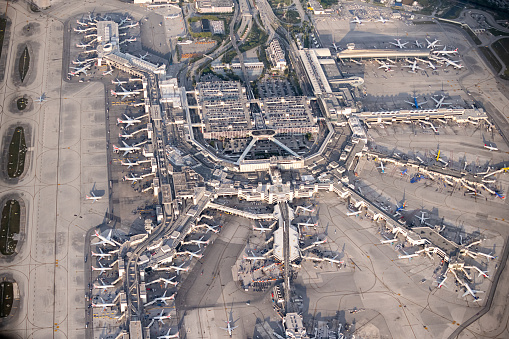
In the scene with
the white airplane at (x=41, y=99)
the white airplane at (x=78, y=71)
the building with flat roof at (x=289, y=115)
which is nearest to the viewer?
the building with flat roof at (x=289, y=115)

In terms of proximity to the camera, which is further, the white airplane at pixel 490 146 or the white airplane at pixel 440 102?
the white airplane at pixel 440 102

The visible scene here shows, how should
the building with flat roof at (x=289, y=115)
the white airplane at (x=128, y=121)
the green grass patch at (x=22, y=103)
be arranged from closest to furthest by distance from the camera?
the white airplane at (x=128, y=121) < the building with flat roof at (x=289, y=115) < the green grass patch at (x=22, y=103)

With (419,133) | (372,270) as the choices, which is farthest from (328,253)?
(419,133)

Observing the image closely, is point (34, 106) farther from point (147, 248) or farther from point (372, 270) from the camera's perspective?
point (372, 270)

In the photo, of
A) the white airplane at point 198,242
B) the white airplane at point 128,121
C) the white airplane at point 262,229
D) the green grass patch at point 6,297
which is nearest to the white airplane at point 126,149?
the white airplane at point 128,121

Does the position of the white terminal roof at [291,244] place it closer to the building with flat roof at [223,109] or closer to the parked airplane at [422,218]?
the parked airplane at [422,218]

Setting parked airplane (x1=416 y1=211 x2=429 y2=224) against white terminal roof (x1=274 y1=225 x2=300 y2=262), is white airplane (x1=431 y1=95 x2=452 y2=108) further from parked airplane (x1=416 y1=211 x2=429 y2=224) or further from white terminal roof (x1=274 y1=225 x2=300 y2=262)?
white terminal roof (x1=274 y1=225 x2=300 y2=262)

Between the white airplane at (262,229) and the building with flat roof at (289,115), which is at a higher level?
the building with flat roof at (289,115)

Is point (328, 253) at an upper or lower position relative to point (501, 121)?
lower

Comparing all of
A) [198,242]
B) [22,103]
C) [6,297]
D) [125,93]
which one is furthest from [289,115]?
[6,297]
